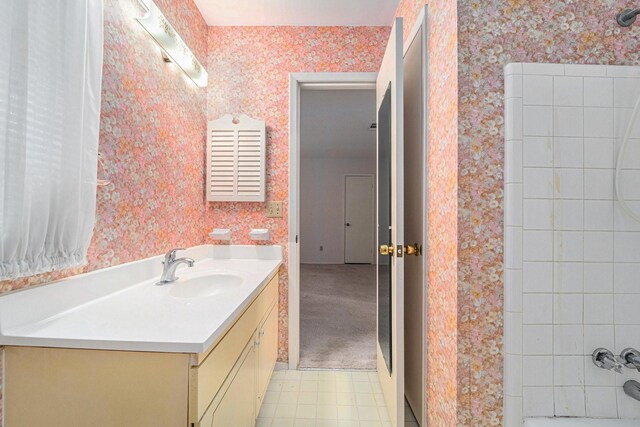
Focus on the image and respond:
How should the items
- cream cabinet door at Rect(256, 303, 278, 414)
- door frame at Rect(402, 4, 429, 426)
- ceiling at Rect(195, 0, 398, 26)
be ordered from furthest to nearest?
ceiling at Rect(195, 0, 398, 26) < cream cabinet door at Rect(256, 303, 278, 414) < door frame at Rect(402, 4, 429, 426)

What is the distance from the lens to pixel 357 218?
268 inches

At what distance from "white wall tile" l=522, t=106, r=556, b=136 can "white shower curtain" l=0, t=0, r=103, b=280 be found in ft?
4.80

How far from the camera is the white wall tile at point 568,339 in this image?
1084 millimetres

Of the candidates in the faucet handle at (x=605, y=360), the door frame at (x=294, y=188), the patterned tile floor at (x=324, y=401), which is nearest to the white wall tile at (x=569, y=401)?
the faucet handle at (x=605, y=360)

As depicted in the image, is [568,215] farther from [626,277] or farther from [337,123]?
[337,123]

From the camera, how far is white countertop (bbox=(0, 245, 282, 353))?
2.66ft

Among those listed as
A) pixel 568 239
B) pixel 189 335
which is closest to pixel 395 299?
pixel 568 239

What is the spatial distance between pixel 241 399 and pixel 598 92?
171 cm

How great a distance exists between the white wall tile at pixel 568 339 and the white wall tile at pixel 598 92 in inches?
30.6

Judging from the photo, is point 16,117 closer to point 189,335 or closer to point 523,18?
point 189,335

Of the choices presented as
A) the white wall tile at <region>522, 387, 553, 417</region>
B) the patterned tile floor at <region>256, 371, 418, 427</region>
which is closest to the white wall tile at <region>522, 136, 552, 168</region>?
the white wall tile at <region>522, 387, 553, 417</region>

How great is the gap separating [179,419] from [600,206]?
148 centimetres

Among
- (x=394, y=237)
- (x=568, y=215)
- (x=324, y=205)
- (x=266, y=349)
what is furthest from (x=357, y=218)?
(x=568, y=215)

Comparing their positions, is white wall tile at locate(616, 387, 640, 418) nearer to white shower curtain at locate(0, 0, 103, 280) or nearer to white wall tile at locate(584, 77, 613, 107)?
white wall tile at locate(584, 77, 613, 107)
